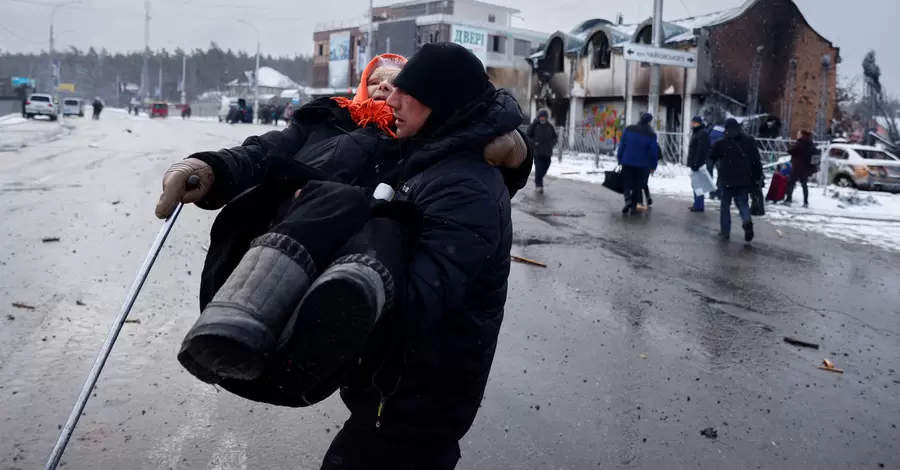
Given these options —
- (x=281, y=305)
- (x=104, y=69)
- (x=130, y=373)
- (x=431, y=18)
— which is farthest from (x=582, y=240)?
(x=104, y=69)

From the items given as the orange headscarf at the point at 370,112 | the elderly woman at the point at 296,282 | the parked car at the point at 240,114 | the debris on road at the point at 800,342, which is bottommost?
the debris on road at the point at 800,342

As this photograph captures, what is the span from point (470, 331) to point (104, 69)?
14292 centimetres

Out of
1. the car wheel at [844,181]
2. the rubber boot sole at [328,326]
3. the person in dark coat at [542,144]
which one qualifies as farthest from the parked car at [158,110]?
the rubber boot sole at [328,326]

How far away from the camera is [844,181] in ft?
69.1

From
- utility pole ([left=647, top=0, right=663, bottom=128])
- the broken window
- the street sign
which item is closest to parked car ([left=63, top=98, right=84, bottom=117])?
the broken window

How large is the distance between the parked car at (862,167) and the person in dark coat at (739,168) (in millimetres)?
11350

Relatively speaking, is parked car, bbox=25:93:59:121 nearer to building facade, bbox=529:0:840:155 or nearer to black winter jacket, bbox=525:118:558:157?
building facade, bbox=529:0:840:155

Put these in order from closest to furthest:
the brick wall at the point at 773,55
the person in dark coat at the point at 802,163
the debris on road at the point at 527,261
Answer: the debris on road at the point at 527,261 → the person in dark coat at the point at 802,163 → the brick wall at the point at 773,55

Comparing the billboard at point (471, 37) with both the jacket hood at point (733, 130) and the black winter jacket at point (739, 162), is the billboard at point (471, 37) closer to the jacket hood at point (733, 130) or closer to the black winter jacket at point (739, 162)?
the jacket hood at point (733, 130)

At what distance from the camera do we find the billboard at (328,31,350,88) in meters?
71.7

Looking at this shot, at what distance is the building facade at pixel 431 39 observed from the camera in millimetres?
54688

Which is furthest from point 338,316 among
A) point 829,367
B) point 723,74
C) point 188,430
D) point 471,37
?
point 471,37

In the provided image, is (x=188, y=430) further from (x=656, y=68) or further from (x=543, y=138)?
(x=656, y=68)

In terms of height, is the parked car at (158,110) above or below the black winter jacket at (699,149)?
above
